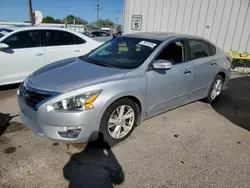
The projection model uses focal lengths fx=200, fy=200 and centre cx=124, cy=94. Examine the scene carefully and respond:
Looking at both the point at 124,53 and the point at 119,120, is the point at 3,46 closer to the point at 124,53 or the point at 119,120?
the point at 124,53

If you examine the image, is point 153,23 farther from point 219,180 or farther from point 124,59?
point 219,180

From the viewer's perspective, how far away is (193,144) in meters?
2.90

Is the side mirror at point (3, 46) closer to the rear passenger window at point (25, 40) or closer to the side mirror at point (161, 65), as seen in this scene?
the rear passenger window at point (25, 40)

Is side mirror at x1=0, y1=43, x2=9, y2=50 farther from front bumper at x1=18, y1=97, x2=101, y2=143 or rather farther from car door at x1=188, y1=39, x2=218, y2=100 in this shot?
car door at x1=188, y1=39, x2=218, y2=100

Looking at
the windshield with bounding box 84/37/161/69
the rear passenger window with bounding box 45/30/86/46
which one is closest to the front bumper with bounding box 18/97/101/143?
the windshield with bounding box 84/37/161/69

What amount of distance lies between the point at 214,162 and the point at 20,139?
8.60ft

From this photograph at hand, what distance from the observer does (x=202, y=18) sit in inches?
310

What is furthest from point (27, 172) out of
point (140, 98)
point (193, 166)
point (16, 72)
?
point (16, 72)

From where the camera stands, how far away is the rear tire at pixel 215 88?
4312 mm

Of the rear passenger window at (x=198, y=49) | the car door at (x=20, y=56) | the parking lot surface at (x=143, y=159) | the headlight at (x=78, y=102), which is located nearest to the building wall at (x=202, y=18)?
the rear passenger window at (x=198, y=49)

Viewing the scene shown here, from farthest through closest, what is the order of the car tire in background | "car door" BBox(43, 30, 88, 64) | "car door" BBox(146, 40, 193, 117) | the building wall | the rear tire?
the building wall, "car door" BBox(43, 30, 88, 64), the rear tire, "car door" BBox(146, 40, 193, 117), the car tire in background

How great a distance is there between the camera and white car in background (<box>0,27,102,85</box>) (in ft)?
14.3

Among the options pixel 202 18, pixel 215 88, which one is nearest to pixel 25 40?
pixel 215 88

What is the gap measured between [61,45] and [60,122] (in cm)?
329
